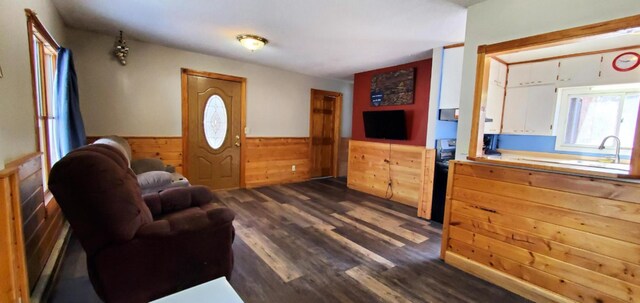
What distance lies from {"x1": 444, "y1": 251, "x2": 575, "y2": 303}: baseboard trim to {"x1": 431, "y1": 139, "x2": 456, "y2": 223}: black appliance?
1.15 metres

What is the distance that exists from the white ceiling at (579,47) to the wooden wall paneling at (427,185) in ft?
4.66

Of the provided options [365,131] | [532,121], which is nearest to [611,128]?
[532,121]

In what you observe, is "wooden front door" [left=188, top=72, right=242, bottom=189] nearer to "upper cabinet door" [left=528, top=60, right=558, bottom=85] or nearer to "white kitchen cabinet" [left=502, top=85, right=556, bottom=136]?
"white kitchen cabinet" [left=502, top=85, right=556, bottom=136]

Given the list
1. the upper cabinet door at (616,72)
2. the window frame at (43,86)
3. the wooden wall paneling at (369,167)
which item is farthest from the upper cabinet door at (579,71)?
the window frame at (43,86)

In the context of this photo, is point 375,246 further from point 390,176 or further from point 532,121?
point 532,121

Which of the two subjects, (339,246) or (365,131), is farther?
(365,131)

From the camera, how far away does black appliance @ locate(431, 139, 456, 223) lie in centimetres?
340

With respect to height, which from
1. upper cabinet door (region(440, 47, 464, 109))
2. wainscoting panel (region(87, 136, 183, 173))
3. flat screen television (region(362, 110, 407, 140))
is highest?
upper cabinet door (region(440, 47, 464, 109))

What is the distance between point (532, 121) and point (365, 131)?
242cm

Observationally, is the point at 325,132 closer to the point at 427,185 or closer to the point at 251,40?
the point at 427,185

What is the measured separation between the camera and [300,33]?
119 inches

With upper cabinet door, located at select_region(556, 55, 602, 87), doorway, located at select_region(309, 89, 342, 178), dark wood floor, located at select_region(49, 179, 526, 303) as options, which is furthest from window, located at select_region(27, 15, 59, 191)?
upper cabinet door, located at select_region(556, 55, 602, 87)

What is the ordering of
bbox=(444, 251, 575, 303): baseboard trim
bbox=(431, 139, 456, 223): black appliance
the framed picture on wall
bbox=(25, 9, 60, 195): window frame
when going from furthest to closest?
the framed picture on wall, bbox=(431, 139, 456, 223): black appliance, bbox=(25, 9, 60, 195): window frame, bbox=(444, 251, 575, 303): baseboard trim

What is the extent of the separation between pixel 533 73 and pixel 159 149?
539 cm
